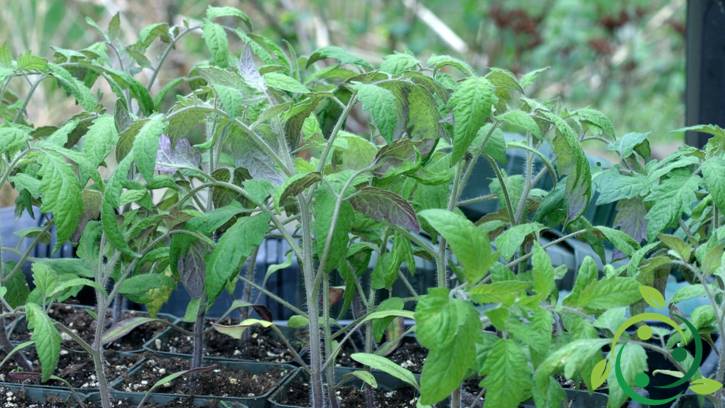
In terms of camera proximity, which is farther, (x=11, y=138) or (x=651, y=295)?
(x=11, y=138)

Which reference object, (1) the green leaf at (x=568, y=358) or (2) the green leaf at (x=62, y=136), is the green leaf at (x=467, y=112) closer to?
(1) the green leaf at (x=568, y=358)

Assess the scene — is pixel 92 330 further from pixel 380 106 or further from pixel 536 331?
pixel 536 331

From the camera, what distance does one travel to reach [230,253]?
4.38 ft

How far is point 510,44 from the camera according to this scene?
6.26m

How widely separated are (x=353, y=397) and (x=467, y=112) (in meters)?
0.60

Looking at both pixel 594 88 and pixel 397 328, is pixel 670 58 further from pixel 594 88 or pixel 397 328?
pixel 397 328

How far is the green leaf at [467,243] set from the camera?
1107mm

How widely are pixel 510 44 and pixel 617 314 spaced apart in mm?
5245

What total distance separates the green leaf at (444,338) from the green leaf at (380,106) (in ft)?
0.84

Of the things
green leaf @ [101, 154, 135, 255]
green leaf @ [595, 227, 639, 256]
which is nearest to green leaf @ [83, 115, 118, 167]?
green leaf @ [101, 154, 135, 255]

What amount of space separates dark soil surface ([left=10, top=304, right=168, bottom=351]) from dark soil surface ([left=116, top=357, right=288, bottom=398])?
0.65 ft

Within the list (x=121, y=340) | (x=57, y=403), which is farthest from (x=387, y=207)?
(x=121, y=340)

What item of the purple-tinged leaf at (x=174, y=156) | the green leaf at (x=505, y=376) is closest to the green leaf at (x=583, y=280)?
the green leaf at (x=505, y=376)

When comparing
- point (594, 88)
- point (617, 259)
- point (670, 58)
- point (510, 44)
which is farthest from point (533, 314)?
point (670, 58)
